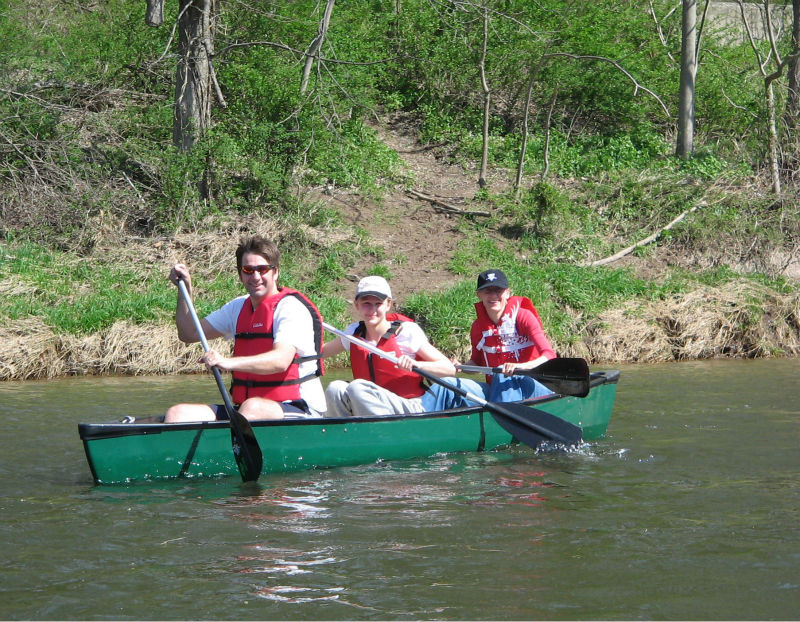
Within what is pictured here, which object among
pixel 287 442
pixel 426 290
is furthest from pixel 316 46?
pixel 287 442

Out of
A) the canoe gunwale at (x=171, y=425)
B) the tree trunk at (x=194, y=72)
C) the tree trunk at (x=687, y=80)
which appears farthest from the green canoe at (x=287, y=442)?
the tree trunk at (x=687, y=80)

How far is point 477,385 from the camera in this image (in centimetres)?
645

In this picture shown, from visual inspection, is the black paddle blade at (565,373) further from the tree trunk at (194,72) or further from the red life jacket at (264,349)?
the tree trunk at (194,72)

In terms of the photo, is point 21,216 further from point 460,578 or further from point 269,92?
point 460,578

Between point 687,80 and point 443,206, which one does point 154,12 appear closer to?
point 443,206

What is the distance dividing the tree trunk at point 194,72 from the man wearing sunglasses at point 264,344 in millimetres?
6985

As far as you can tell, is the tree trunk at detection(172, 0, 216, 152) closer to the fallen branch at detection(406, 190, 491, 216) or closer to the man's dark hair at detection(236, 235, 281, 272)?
the fallen branch at detection(406, 190, 491, 216)

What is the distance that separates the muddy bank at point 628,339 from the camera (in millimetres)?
9328

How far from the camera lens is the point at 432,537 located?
429 cm

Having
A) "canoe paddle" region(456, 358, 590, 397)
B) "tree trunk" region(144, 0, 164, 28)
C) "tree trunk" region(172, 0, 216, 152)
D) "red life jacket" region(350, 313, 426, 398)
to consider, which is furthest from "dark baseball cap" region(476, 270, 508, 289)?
"tree trunk" region(144, 0, 164, 28)

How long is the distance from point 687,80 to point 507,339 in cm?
906

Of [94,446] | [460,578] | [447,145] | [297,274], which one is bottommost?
[460,578]

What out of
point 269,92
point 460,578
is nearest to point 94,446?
point 460,578

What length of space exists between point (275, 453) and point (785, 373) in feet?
→ 19.1
